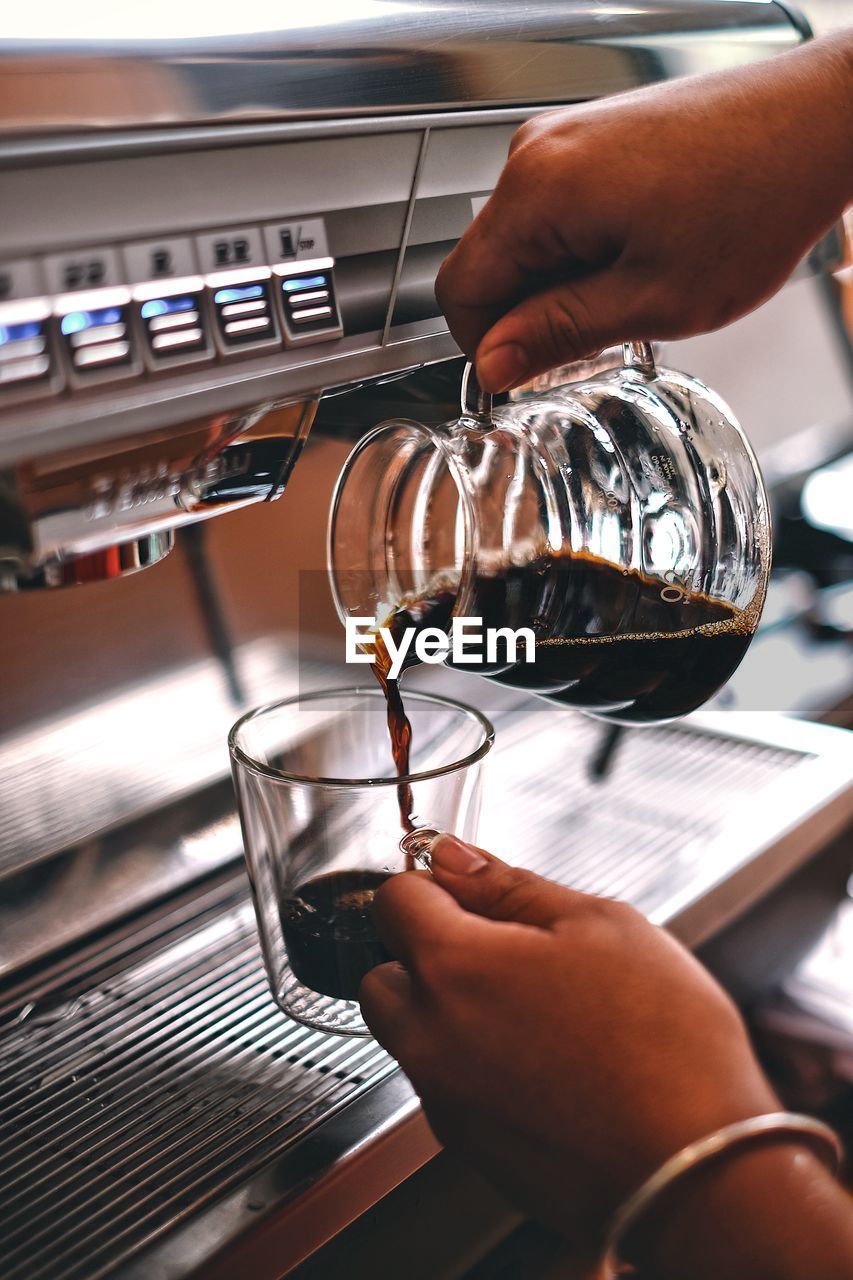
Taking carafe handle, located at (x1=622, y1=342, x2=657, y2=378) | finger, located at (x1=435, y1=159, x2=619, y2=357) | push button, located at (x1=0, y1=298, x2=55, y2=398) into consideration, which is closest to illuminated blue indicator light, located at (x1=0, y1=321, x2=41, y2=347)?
push button, located at (x1=0, y1=298, x2=55, y2=398)

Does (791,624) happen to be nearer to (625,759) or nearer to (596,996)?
(625,759)

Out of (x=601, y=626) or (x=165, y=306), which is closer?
(x=165, y=306)

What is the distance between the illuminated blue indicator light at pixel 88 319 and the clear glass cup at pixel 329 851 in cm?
21

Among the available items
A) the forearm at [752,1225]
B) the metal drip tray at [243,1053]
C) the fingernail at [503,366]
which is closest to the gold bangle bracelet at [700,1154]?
the forearm at [752,1225]

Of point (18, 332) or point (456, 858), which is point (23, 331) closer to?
point (18, 332)

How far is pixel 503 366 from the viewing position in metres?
0.46

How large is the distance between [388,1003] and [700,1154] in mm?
128

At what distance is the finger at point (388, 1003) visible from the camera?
45 cm

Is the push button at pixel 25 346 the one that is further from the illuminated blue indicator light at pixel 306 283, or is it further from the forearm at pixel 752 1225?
the forearm at pixel 752 1225

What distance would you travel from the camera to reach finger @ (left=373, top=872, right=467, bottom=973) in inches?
17.2

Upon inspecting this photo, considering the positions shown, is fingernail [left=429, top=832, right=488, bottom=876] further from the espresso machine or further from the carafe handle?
the carafe handle

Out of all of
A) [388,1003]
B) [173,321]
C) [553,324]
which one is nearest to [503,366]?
[553,324]

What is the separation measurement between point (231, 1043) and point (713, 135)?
44cm

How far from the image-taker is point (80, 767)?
67cm
